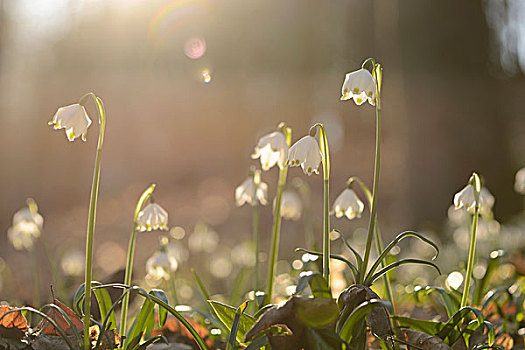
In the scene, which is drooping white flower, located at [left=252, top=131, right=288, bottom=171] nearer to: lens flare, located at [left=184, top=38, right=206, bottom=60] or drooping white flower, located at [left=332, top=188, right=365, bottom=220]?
drooping white flower, located at [left=332, top=188, right=365, bottom=220]

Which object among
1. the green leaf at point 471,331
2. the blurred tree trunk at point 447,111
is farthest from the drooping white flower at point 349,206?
the blurred tree trunk at point 447,111

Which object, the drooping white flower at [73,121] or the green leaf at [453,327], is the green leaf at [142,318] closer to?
the drooping white flower at [73,121]

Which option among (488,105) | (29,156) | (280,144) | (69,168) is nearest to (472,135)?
(488,105)

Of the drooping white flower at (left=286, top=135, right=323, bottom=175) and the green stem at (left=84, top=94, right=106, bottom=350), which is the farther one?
the drooping white flower at (left=286, top=135, right=323, bottom=175)

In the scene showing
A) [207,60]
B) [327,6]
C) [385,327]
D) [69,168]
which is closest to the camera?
[385,327]

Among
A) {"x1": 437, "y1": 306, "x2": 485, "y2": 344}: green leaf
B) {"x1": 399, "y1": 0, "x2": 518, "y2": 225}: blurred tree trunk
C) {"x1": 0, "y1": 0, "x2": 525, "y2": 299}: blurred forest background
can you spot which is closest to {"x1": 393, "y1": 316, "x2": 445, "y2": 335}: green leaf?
{"x1": 437, "y1": 306, "x2": 485, "y2": 344}: green leaf

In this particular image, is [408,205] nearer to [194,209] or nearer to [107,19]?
[194,209]

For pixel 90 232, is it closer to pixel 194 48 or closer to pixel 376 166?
pixel 376 166
